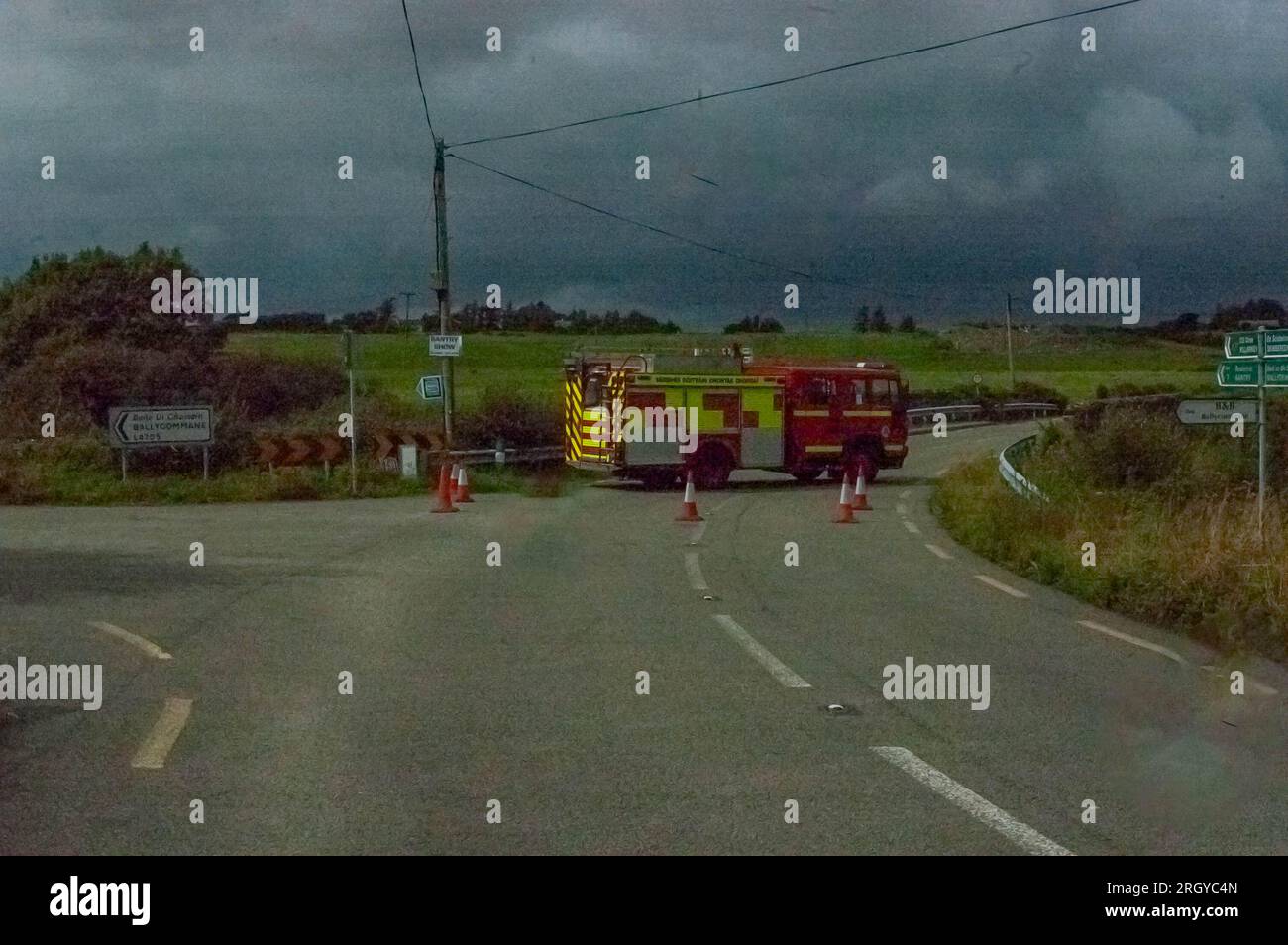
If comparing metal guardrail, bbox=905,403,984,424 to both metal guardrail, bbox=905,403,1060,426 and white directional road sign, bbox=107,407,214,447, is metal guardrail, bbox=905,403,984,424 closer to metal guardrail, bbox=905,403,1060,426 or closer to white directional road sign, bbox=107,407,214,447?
metal guardrail, bbox=905,403,1060,426

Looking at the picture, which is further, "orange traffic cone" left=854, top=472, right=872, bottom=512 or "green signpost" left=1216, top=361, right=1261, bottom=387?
"orange traffic cone" left=854, top=472, right=872, bottom=512

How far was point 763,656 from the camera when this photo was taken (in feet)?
35.3

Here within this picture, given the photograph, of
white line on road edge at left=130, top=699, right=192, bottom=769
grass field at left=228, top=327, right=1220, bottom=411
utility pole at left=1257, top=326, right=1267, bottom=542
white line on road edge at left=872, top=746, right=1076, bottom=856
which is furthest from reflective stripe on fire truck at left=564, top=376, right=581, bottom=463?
white line on road edge at left=872, top=746, right=1076, bottom=856

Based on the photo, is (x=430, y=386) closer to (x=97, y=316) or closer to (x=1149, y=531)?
(x=1149, y=531)

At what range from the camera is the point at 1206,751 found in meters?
8.00

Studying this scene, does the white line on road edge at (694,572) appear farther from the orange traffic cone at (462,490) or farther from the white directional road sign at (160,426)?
the white directional road sign at (160,426)

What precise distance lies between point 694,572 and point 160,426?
55.8 ft

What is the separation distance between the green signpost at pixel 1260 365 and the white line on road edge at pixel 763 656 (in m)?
5.73

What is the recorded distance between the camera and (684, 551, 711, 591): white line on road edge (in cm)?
1469

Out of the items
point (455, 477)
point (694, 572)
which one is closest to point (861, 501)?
point (455, 477)

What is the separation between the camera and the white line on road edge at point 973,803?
243 inches

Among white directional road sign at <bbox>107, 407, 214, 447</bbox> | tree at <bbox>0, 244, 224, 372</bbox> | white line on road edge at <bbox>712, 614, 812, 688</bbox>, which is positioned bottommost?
white line on road edge at <bbox>712, 614, 812, 688</bbox>

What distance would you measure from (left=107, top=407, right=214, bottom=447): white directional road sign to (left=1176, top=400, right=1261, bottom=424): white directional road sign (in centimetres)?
2011

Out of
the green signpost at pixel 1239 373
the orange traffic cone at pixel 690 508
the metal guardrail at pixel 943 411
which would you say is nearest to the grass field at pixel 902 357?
the metal guardrail at pixel 943 411
